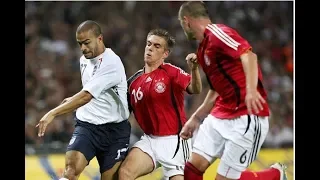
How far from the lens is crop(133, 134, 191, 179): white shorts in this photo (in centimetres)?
609

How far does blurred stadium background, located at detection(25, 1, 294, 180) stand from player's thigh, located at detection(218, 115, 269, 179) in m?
5.03

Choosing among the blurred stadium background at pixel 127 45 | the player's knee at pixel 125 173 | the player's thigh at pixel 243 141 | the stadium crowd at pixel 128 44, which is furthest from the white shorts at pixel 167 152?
the stadium crowd at pixel 128 44

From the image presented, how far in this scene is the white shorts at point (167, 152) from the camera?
6.09 meters

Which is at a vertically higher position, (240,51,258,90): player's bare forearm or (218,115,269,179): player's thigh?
(240,51,258,90): player's bare forearm

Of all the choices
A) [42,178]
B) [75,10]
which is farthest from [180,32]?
[42,178]

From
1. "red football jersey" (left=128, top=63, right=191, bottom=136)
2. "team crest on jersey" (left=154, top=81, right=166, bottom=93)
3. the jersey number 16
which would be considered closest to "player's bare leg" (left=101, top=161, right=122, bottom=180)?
"red football jersey" (left=128, top=63, right=191, bottom=136)

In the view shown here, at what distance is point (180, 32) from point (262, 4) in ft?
8.08

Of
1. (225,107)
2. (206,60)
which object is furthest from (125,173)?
(206,60)

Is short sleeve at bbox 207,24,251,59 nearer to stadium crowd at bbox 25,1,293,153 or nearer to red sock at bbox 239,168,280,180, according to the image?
red sock at bbox 239,168,280,180

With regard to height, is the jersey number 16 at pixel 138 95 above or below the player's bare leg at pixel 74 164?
above

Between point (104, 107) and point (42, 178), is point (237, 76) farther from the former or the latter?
point (42, 178)

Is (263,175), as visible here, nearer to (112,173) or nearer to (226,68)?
(112,173)

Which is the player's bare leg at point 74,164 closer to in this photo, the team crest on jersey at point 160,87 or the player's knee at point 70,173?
the player's knee at point 70,173

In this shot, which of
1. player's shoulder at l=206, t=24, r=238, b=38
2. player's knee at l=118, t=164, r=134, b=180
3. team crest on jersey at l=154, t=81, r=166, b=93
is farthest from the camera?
team crest on jersey at l=154, t=81, r=166, b=93
